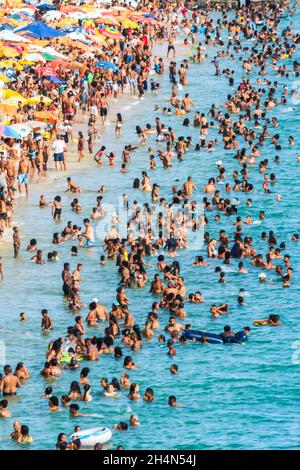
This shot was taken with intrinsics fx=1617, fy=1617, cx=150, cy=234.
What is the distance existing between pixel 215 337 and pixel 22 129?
18.1 metres

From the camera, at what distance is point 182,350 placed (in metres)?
48.8

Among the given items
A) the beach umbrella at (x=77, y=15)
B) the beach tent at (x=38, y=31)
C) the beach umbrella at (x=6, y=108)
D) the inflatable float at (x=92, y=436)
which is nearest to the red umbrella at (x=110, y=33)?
the beach umbrella at (x=77, y=15)

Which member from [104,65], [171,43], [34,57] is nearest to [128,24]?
[171,43]

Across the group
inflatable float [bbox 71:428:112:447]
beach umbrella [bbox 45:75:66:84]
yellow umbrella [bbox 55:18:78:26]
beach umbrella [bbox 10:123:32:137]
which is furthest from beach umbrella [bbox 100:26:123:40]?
inflatable float [bbox 71:428:112:447]

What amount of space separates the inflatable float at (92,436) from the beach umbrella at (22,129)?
954 inches

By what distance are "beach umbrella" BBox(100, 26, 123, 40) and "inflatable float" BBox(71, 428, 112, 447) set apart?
47.7 m

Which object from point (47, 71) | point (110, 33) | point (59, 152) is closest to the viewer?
point (59, 152)

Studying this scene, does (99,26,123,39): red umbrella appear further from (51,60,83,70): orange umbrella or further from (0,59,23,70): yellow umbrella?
(0,59,23,70): yellow umbrella

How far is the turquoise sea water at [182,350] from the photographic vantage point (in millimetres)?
43156

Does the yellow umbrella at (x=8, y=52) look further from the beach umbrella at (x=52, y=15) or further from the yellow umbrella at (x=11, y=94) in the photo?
the beach umbrella at (x=52, y=15)

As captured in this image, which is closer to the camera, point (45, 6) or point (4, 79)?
point (4, 79)

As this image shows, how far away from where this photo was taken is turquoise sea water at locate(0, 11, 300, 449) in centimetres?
4316

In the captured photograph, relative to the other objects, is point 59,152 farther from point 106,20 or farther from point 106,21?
point 106,20

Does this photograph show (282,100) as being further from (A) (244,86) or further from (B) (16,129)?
(B) (16,129)
